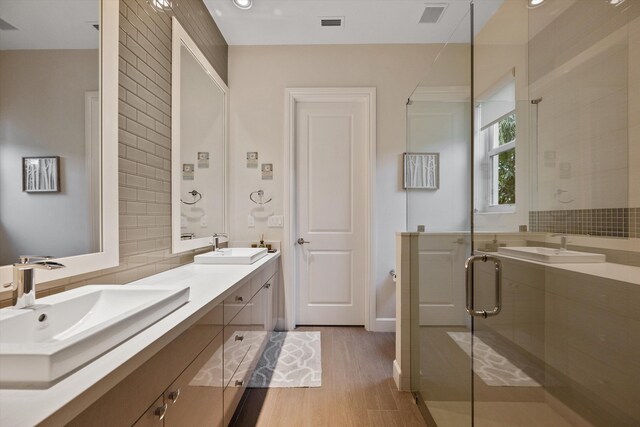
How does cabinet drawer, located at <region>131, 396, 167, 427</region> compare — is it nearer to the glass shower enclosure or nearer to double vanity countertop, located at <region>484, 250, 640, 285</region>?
the glass shower enclosure

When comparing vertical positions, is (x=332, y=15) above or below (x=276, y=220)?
above

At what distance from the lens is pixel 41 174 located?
1.07 metres

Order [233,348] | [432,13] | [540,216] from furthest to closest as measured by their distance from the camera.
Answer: [432,13] → [233,348] → [540,216]

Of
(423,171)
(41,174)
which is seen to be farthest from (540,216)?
(41,174)

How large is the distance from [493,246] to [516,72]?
2.22 feet

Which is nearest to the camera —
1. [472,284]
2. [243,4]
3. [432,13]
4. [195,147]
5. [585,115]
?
[585,115]

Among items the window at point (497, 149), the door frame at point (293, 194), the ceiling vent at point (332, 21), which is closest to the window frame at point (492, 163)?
the window at point (497, 149)

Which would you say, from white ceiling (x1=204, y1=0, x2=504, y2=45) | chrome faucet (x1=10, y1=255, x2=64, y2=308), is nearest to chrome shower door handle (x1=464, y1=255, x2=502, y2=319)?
chrome faucet (x1=10, y1=255, x2=64, y2=308)

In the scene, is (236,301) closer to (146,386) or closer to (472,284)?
(146,386)

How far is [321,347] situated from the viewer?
8.52 feet

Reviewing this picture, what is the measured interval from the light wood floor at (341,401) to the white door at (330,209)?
682 mm

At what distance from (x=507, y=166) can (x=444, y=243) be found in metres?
0.56

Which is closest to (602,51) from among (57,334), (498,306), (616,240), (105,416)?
(616,240)

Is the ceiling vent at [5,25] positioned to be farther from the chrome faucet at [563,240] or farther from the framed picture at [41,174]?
the chrome faucet at [563,240]
